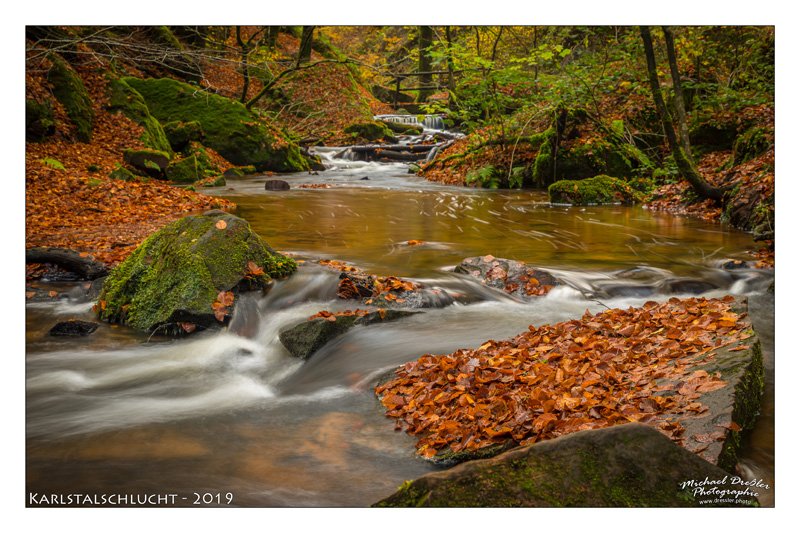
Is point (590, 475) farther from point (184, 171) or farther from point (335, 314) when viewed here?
point (184, 171)

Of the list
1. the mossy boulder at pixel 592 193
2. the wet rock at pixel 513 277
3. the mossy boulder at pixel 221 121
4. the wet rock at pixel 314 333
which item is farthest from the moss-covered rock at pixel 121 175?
the mossy boulder at pixel 592 193

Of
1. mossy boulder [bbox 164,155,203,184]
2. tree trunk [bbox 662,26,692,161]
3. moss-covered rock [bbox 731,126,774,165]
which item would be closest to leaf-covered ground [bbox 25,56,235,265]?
mossy boulder [bbox 164,155,203,184]

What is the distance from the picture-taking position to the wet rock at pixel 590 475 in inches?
89.2

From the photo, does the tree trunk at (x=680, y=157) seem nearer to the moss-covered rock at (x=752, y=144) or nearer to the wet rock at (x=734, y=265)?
the moss-covered rock at (x=752, y=144)

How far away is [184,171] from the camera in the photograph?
14719mm

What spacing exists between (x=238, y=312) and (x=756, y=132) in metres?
10.1

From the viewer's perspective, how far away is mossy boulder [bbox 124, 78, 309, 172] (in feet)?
60.6

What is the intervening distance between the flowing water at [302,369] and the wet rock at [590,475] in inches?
29.3

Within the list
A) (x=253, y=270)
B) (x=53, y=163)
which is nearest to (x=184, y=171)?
(x=53, y=163)

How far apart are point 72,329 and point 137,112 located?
12.3m

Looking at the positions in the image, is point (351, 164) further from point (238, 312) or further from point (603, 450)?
point (603, 450)

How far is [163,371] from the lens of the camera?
15.0 feet
